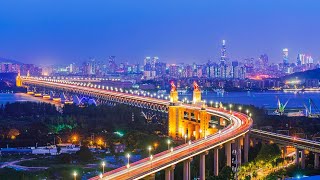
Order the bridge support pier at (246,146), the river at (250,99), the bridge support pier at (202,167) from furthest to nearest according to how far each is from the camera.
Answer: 1. the river at (250,99)
2. the bridge support pier at (246,146)
3. the bridge support pier at (202,167)

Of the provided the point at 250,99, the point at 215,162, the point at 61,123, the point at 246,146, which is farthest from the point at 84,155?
the point at 250,99

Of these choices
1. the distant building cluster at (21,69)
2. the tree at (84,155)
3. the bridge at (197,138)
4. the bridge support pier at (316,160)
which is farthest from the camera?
the distant building cluster at (21,69)

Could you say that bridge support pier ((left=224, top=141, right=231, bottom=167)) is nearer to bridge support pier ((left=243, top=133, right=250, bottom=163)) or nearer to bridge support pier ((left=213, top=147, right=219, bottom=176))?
bridge support pier ((left=213, top=147, right=219, bottom=176))

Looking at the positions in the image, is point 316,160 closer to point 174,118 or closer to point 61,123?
point 174,118

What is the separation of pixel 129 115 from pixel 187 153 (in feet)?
40.0

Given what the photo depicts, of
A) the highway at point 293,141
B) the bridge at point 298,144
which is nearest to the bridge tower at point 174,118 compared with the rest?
the highway at point 293,141

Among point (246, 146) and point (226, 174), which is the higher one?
point (246, 146)

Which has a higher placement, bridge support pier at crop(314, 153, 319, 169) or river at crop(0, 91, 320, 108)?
river at crop(0, 91, 320, 108)

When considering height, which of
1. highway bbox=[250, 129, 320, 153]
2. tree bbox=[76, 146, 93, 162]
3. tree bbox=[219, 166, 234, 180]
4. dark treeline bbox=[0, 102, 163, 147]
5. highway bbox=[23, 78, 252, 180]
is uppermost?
highway bbox=[23, 78, 252, 180]

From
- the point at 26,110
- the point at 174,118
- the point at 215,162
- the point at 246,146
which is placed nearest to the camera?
the point at 215,162

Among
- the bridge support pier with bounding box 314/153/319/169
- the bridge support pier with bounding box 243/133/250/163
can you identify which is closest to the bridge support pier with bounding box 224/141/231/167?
the bridge support pier with bounding box 243/133/250/163

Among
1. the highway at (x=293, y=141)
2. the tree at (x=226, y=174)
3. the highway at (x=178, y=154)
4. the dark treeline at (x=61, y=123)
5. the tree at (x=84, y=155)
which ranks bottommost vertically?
the tree at (x=84, y=155)

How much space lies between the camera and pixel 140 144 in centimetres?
1549

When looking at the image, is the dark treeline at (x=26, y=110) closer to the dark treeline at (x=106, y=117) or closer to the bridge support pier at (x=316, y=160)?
the dark treeline at (x=106, y=117)
